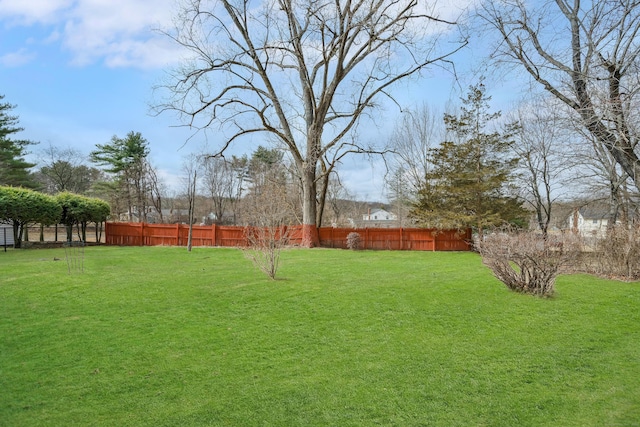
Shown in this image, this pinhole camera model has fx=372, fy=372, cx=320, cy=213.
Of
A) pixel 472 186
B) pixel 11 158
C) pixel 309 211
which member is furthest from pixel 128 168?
pixel 472 186

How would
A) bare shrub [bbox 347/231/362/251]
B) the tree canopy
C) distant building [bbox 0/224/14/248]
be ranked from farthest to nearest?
bare shrub [bbox 347/231/362/251], distant building [bbox 0/224/14/248], the tree canopy

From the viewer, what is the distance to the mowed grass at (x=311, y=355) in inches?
125

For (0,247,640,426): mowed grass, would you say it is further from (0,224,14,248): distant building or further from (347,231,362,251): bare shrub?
(0,224,14,248): distant building

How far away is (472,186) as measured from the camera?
19.8 m

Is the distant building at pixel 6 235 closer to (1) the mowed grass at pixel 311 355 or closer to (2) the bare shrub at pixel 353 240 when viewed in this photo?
(1) the mowed grass at pixel 311 355

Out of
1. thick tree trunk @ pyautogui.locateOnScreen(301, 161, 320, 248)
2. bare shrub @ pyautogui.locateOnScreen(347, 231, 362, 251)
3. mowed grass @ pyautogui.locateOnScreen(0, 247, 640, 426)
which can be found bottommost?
mowed grass @ pyautogui.locateOnScreen(0, 247, 640, 426)

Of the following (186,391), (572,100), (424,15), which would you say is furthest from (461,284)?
(424,15)

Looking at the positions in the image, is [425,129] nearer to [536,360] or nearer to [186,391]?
[536,360]

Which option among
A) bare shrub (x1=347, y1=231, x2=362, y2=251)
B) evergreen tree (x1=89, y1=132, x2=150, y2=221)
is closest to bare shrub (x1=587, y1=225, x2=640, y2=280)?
bare shrub (x1=347, y1=231, x2=362, y2=251)

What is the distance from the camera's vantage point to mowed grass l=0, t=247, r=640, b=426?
3.18 metres

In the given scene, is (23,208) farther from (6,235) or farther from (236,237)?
(236,237)

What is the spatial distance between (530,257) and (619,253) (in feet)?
16.6

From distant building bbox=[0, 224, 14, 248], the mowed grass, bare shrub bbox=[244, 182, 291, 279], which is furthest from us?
distant building bbox=[0, 224, 14, 248]

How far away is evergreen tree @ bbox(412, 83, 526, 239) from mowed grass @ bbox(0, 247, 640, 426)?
12937 mm
